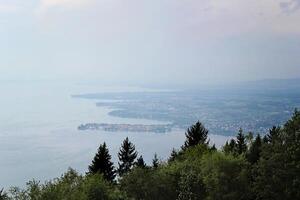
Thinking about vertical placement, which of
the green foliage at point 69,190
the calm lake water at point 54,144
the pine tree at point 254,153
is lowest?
the calm lake water at point 54,144

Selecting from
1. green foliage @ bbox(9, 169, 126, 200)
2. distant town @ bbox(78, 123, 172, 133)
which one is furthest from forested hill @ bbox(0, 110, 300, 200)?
distant town @ bbox(78, 123, 172, 133)

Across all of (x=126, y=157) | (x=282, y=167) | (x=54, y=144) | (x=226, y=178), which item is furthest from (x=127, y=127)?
(x=282, y=167)

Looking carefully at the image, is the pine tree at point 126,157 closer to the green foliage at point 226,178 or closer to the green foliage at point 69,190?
the green foliage at point 69,190

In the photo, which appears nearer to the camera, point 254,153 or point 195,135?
point 254,153

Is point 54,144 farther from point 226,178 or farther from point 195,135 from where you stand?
point 226,178

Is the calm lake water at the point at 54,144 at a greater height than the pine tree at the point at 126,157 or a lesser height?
lesser

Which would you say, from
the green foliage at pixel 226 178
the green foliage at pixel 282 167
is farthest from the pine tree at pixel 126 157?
the green foliage at pixel 282 167

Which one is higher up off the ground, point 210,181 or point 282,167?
point 282,167

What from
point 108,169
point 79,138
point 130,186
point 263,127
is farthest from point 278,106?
point 130,186

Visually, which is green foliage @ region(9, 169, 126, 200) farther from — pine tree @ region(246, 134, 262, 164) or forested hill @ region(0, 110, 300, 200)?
pine tree @ region(246, 134, 262, 164)
